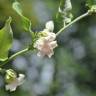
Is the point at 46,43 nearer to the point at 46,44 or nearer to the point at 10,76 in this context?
the point at 46,44

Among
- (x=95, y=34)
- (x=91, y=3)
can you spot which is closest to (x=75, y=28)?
(x=95, y=34)

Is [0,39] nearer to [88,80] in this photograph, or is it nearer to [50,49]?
[50,49]

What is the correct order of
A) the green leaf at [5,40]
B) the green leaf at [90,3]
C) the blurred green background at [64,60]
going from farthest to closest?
1. the blurred green background at [64,60]
2. the green leaf at [90,3]
3. the green leaf at [5,40]

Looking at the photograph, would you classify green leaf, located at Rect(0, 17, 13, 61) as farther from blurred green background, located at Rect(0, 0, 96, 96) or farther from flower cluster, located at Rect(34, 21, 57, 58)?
blurred green background, located at Rect(0, 0, 96, 96)

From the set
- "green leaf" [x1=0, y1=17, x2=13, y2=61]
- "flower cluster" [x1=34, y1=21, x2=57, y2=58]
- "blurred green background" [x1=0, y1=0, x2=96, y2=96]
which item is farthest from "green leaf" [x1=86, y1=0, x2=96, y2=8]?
"blurred green background" [x1=0, y1=0, x2=96, y2=96]

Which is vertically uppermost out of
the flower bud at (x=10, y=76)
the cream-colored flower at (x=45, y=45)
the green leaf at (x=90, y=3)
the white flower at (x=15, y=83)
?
the green leaf at (x=90, y=3)

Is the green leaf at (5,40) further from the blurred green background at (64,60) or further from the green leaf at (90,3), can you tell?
the blurred green background at (64,60)

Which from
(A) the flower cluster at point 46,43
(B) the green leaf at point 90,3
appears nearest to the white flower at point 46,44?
(A) the flower cluster at point 46,43

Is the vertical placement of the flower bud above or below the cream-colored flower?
below
